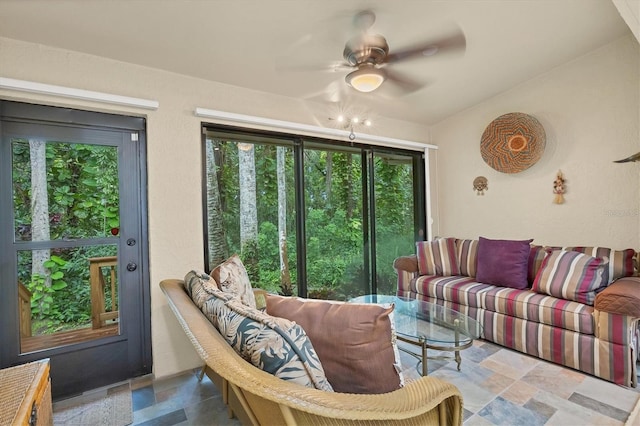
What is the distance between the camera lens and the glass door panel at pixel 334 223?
10.8ft

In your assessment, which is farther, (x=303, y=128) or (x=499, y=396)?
(x=303, y=128)

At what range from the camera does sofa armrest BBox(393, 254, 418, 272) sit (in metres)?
3.55

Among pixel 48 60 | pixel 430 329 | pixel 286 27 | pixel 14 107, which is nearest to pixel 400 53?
pixel 286 27

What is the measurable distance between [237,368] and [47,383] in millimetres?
1205

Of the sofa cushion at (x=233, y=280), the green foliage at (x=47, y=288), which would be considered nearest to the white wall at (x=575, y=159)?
the sofa cushion at (x=233, y=280)

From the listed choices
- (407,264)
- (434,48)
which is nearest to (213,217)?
(434,48)

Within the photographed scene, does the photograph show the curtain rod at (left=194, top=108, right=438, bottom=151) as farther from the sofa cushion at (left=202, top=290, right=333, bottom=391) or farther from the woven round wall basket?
the sofa cushion at (left=202, top=290, right=333, bottom=391)

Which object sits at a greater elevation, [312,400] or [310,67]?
[310,67]

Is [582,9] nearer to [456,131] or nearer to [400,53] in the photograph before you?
[400,53]

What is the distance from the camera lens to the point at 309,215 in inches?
129

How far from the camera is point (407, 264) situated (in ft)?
11.7

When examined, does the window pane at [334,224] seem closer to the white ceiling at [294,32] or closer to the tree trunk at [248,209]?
the tree trunk at [248,209]

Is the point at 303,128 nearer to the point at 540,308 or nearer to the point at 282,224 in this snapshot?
the point at 282,224

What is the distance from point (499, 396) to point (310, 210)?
87.4 inches
